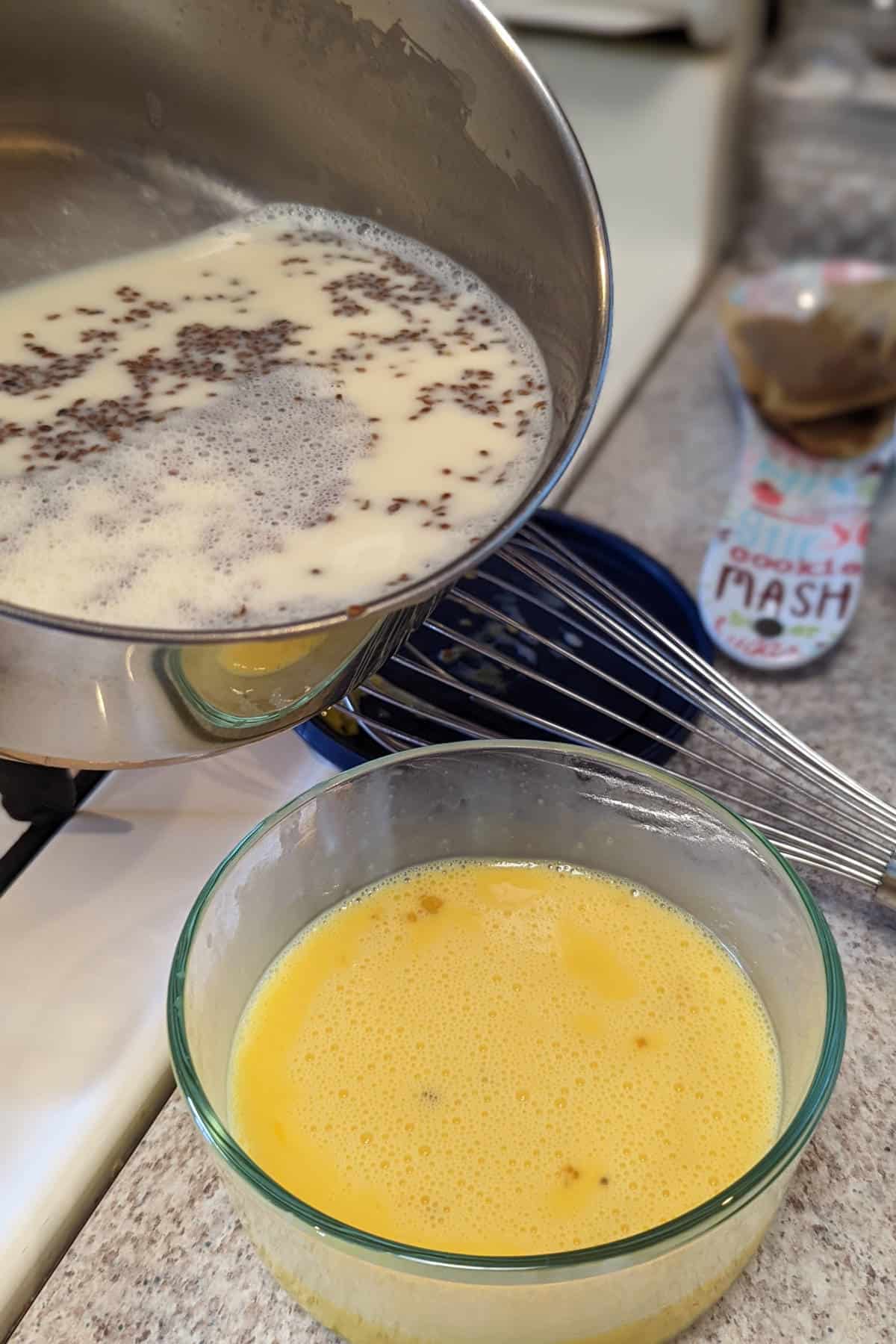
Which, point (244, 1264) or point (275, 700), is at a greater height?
point (275, 700)

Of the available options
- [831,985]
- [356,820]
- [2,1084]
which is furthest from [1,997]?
[831,985]

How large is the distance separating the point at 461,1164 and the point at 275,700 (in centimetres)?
14

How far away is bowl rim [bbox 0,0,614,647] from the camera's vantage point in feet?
0.96

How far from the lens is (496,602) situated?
60 cm

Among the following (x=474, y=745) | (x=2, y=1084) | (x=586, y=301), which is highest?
(x=586, y=301)

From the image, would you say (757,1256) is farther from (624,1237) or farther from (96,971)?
(96,971)

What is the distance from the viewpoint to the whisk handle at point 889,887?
445 millimetres

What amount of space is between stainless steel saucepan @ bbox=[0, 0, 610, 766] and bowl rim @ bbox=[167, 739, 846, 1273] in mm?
61

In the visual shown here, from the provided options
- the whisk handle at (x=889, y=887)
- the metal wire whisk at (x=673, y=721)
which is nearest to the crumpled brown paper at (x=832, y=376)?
the metal wire whisk at (x=673, y=721)

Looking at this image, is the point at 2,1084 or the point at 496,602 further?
the point at 496,602

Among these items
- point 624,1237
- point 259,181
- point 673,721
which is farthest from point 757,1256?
point 259,181

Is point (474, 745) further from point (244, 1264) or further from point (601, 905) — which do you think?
point (244, 1264)

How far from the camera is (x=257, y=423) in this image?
425 millimetres

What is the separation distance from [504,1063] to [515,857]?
0.09m
